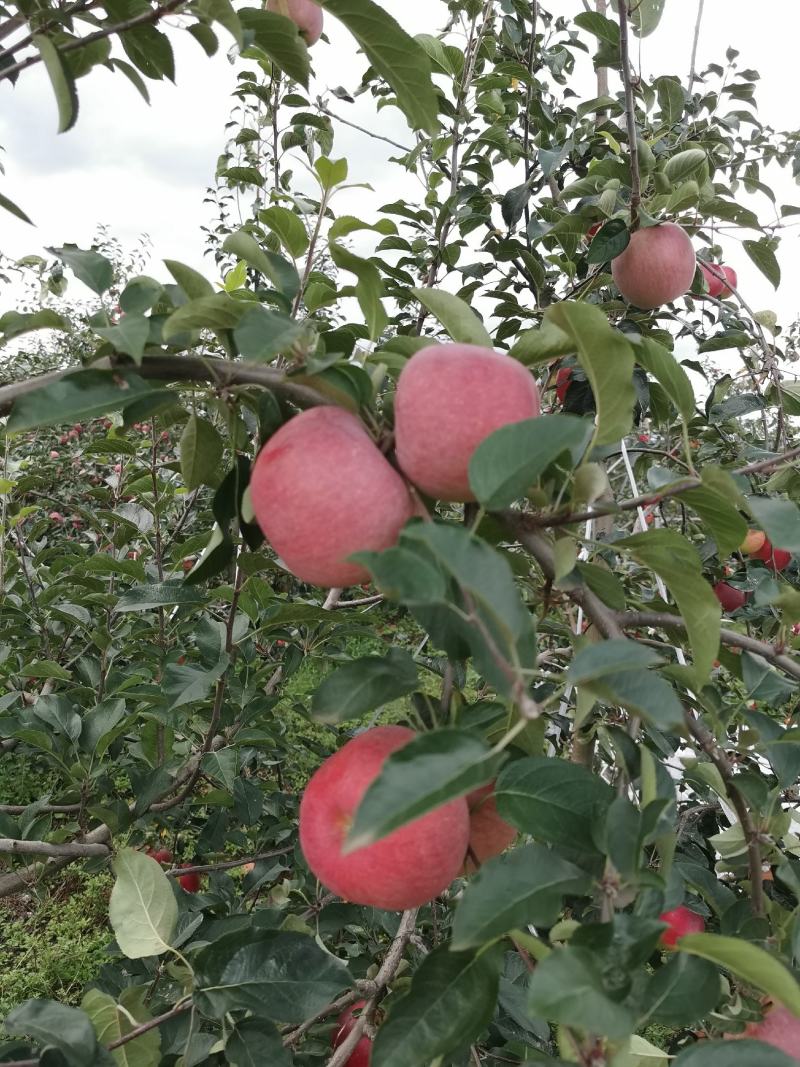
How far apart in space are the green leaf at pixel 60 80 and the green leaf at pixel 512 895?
2.36 feet

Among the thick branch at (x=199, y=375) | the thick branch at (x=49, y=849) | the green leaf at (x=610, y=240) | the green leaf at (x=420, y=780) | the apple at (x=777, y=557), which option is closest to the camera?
the green leaf at (x=420, y=780)

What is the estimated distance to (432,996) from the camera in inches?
19.1

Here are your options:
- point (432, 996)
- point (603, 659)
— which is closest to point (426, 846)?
point (432, 996)

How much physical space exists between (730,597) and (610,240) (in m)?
0.85

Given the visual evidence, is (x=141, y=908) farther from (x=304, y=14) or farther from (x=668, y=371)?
(x=304, y=14)

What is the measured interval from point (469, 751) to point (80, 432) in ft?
13.6

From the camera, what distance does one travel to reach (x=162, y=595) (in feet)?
3.31

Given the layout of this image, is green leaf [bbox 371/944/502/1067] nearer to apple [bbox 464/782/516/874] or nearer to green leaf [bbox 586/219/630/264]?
apple [bbox 464/782/516/874]

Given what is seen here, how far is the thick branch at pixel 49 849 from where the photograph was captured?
0.93 m

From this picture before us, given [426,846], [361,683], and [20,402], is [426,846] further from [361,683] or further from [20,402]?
[20,402]

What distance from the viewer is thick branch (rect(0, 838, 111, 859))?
93 cm

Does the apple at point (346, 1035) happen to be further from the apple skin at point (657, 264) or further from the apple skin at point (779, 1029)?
the apple skin at point (657, 264)

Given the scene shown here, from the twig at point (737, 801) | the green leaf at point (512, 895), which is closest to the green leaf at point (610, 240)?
the twig at point (737, 801)

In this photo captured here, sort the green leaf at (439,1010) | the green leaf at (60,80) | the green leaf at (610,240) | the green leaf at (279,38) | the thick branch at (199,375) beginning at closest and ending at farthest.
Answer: the green leaf at (439,1010) < the thick branch at (199,375) < the green leaf at (60,80) < the green leaf at (279,38) < the green leaf at (610,240)
